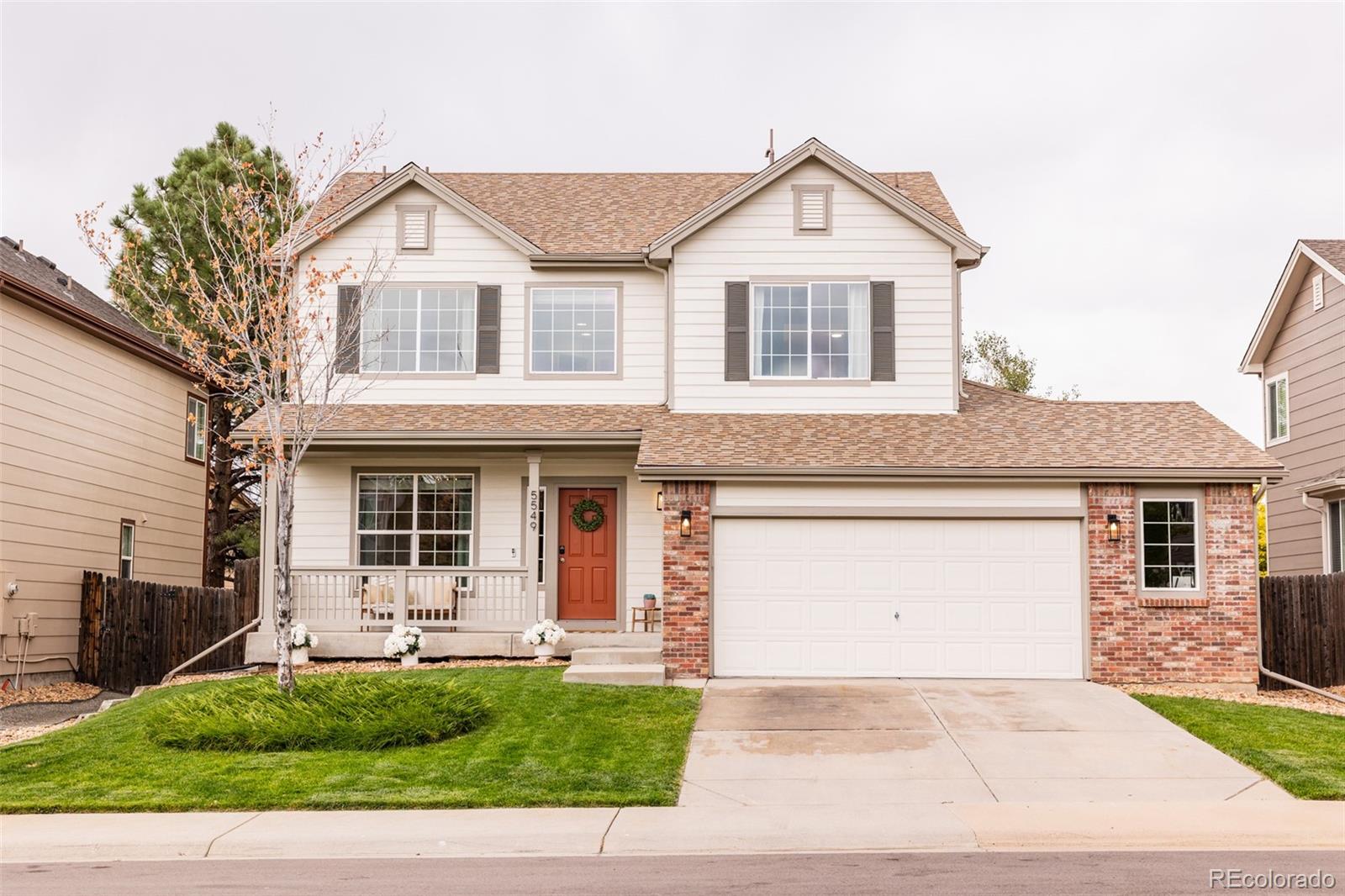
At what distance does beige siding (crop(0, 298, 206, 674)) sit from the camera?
59.2 feet

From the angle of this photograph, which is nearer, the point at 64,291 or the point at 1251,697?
the point at 1251,697

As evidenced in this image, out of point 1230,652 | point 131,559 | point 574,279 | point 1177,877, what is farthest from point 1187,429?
point 131,559

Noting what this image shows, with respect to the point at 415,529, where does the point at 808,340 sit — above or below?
above

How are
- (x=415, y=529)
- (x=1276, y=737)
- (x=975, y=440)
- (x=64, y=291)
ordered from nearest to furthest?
(x=1276, y=737)
(x=975, y=440)
(x=415, y=529)
(x=64, y=291)

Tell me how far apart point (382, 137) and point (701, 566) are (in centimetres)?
656

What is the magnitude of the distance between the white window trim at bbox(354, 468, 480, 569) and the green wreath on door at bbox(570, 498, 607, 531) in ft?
4.82

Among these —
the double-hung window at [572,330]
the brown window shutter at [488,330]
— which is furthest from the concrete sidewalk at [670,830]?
the double-hung window at [572,330]

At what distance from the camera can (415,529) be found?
18359mm

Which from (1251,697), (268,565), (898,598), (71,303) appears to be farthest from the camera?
(71,303)

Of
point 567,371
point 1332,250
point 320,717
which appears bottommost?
point 320,717

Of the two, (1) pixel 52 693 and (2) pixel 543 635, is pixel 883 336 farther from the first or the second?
(1) pixel 52 693

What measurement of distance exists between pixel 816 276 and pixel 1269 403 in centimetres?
1037

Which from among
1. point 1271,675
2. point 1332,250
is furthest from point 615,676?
point 1332,250

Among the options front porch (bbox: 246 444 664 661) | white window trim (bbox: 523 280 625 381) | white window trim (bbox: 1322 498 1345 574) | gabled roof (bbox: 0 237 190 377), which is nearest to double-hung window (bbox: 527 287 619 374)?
white window trim (bbox: 523 280 625 381)
